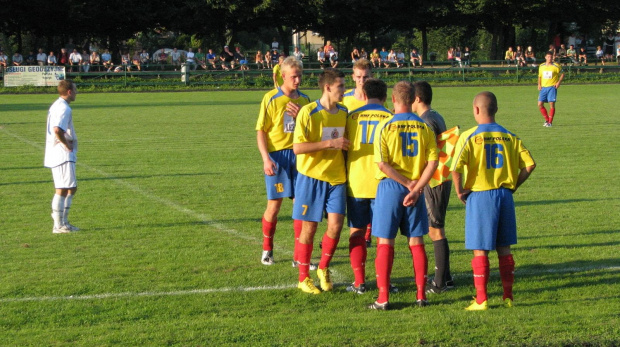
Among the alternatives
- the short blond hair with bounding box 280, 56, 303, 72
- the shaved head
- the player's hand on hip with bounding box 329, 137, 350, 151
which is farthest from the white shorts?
the shaved head

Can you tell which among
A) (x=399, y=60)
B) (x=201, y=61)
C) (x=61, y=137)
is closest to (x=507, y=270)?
(x=61, y=137)

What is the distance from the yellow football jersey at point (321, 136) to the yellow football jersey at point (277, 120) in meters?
0.96

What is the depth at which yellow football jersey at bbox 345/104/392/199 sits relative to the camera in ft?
21.7

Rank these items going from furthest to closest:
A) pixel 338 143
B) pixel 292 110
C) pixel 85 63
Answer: pixel 85 63 < pixel 292 110 < pixel 338 143

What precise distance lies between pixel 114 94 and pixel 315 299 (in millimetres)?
34462

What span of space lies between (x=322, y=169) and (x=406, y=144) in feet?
2.80

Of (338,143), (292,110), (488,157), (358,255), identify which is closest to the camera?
(488,157)

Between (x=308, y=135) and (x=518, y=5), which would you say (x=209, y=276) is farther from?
(x=518, y=5)

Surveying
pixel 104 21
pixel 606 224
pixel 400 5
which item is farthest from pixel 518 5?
pixel 606 224

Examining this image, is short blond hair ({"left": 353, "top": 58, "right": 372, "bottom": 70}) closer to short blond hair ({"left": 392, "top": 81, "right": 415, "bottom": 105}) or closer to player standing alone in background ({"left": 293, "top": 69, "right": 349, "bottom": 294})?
player standing alone in background ({"left": 293, "top": 69, "right": 349, "bottom": 294})

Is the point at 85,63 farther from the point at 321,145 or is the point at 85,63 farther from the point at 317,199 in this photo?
the point at 321,145

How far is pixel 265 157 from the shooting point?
7.57m

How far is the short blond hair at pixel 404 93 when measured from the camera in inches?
247

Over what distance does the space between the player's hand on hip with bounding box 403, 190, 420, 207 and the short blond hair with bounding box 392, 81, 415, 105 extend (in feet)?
2.29
